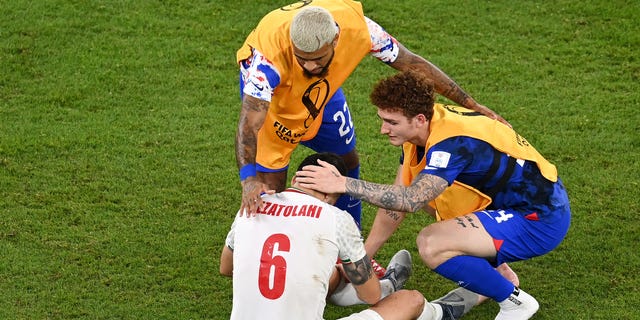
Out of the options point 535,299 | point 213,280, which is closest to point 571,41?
point 535,299

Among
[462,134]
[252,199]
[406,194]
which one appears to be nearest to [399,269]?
[406,194]

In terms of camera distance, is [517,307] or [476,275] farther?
[517,307]

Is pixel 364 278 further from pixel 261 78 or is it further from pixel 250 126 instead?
pixel 261 78

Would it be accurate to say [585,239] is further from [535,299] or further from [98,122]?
[98,122]

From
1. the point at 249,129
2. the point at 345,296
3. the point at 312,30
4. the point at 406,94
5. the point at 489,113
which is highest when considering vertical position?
the point at 312,30

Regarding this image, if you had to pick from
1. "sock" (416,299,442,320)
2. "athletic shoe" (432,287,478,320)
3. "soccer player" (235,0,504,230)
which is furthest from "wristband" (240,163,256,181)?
"athletic shoe" (432,287,478,320)

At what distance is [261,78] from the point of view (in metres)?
6.44

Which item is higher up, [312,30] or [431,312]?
[312,30]

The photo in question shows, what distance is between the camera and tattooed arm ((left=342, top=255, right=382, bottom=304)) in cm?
568

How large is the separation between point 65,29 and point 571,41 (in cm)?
503

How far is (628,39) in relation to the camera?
10.3m

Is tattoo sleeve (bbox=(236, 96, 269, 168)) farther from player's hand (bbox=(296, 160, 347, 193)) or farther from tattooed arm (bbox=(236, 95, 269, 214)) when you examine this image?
player's hand (bbox=(296, 160, 347, 193))

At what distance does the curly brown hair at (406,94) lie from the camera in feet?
20.0

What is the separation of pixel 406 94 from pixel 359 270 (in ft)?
3.55
